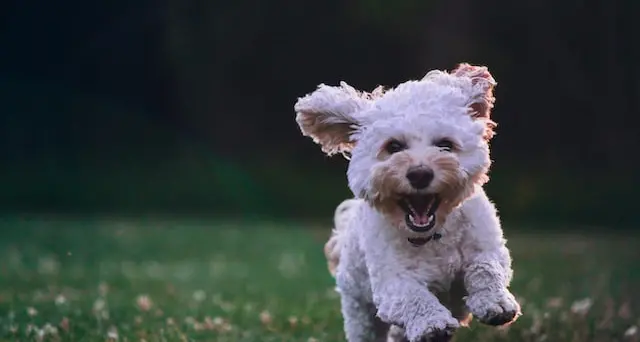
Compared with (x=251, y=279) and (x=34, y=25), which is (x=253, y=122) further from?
(x=251, y=279)

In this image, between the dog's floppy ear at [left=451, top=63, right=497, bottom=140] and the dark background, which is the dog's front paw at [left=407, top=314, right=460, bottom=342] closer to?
the dog's floppy ear at [left=451, top=63, right=497, bottom=140]

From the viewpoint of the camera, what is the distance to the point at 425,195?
4.24 meters

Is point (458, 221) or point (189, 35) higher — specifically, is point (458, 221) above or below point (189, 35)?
below

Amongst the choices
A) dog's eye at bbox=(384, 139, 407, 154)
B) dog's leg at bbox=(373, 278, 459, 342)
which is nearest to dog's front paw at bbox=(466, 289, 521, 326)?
dog's leg at bbox=(373, 278, 459, 342)

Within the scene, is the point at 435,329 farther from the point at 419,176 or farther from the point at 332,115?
the point at 332,115

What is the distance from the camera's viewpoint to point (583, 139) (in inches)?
711

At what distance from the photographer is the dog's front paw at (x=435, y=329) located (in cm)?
404

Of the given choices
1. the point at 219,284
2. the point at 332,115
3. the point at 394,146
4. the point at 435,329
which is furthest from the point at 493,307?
the point at 219,284

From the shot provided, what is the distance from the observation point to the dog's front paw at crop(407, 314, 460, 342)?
404cm

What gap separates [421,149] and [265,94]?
16056mm

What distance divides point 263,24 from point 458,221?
15.6 m

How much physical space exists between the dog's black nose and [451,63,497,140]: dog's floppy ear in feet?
1.65

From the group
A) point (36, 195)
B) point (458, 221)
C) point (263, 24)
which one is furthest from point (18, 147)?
point (458, 221)

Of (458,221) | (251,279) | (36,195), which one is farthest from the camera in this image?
(36,195)
